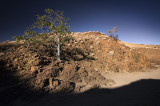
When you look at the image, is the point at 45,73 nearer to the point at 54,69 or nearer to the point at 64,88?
the point at 54,69

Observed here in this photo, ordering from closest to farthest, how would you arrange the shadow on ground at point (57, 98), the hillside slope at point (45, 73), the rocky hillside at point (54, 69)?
1. the shadow on ground at point (57, 98)
2. the hillside slope at point (45, 73)
3. the rocky hillside at point (54, 69)

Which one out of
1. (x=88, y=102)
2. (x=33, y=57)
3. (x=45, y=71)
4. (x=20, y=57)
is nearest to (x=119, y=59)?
(x=88, y=102)

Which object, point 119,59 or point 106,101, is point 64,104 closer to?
point 106,101

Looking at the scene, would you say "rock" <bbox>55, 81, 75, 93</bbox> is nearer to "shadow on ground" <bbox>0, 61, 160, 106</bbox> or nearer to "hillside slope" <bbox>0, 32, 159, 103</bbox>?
"hillside slope" <bbox>0, 32, 159, 103</bbox>

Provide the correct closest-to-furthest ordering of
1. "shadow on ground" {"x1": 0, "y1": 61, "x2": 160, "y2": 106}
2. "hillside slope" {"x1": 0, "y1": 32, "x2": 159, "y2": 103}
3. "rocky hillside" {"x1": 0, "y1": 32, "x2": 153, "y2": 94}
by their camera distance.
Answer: "shadow on ground" {"x1": 0, "y1": 61, "x2": 160, "y2": 106} → "hillside slope" {"x1": 0, "y1": 32, "x2": 159, "y2": 103} → "rocky hillside" {"x1": 0, "y1": 32, "x2": 153, "y2": 94}

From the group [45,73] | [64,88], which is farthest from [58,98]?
[45,73]

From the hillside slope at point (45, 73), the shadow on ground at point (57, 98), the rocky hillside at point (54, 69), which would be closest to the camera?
the shadow on ground at point (57, 98)

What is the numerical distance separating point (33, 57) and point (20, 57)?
1.14 metres

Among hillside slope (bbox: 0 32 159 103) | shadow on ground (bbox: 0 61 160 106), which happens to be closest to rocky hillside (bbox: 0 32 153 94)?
hillside slope (bbox: 0 32 159 103)

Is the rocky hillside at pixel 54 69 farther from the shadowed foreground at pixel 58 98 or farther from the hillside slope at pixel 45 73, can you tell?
the shadowed foreground at pixel 58 98

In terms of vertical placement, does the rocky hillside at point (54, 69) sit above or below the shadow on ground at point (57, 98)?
above

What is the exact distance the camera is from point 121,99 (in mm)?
4434

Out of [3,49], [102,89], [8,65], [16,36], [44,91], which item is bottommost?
[102,89]

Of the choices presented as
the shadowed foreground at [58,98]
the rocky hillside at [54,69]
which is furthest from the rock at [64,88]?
the shadowed foreground at [58,98]
